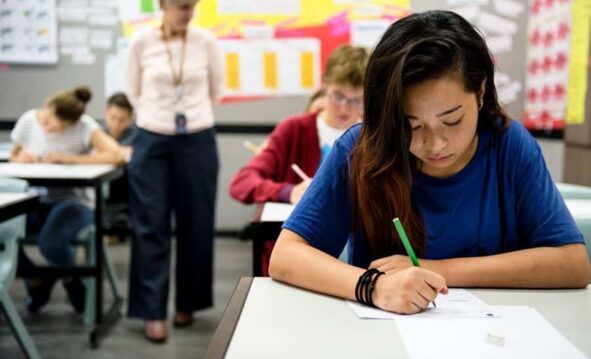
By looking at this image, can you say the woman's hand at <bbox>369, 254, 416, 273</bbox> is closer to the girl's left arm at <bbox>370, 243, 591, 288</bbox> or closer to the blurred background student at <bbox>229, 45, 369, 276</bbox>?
the girl's left arm at <bbox>370, 243, 591, 288</bbox>

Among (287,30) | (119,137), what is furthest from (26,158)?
(287,30)

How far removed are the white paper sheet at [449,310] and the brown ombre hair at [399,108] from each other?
193 mm

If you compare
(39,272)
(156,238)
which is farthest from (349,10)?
(39,272)

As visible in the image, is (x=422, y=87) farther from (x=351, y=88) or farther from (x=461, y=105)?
(x=351, y=88)

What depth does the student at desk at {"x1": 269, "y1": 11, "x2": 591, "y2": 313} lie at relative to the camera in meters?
1.04

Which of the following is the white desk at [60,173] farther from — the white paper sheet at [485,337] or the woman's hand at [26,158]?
the white paper sheet at [485,337]

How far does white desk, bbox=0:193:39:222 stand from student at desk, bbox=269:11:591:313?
88 cm

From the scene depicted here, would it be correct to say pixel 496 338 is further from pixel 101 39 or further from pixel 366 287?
pixel 101 39

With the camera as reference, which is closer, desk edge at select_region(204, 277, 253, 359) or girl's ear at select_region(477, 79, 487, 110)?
desk edge at select_region(204, 277, 253, 359)

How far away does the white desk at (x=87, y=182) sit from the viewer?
2.57m

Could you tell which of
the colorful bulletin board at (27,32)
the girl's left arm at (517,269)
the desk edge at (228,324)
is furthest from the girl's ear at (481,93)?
the colorful bulletin board at (27,32)

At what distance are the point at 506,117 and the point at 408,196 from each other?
0.25 meters

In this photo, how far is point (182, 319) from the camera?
2.92 metres

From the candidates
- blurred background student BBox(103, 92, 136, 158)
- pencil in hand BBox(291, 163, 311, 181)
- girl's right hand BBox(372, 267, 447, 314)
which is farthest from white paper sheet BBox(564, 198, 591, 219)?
blurred background student BBox(103, 92, 136, 158)
